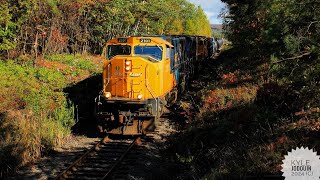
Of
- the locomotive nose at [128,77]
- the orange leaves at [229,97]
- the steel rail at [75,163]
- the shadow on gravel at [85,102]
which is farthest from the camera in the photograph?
the shadow on gravel at [85,102]

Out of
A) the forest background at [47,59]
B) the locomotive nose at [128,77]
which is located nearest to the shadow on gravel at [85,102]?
the forest background at [47,59]

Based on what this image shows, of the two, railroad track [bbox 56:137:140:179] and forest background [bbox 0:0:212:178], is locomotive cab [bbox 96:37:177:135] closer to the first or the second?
railroad track [bbox 56:137:140:179]

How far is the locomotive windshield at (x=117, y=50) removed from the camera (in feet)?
45.0

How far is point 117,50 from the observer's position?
13.8 metres

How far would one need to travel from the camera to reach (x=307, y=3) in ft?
22.4

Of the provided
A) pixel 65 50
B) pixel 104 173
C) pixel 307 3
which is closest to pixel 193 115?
pixel 104 173

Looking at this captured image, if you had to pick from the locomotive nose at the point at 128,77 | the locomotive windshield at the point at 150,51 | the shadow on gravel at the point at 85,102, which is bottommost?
the shadow on gravel at the point at 85,102

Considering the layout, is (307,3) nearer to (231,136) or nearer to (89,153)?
(231,136)

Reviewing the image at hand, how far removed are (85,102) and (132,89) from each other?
5.90m

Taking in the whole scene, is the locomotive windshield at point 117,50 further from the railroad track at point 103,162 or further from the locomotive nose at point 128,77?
the railroad track at point 103,162

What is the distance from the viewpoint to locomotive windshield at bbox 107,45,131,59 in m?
13.7

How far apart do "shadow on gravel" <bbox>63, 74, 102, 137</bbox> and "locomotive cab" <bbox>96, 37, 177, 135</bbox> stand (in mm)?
1435

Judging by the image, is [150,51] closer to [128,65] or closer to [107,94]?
[128,65]

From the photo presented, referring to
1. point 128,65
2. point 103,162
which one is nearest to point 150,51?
point 128,65
